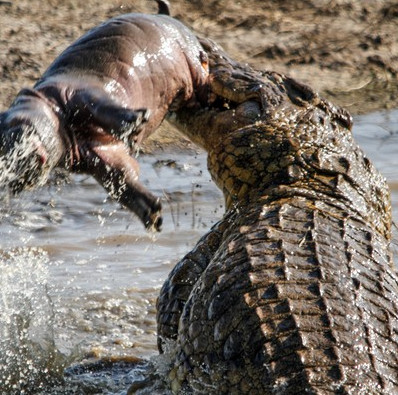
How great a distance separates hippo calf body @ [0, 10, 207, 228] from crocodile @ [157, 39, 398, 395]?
1.26 ft

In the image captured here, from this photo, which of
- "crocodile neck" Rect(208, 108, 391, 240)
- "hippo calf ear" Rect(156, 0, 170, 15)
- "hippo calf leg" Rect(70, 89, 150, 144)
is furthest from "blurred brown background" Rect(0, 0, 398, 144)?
"hippo calf leg" Rect(70, 89, 150, 144)

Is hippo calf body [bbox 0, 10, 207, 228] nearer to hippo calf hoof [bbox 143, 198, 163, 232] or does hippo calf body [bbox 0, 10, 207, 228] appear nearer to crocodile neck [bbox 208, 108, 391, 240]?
hippo calf hoof [bbox 143, 198, 163, 232]

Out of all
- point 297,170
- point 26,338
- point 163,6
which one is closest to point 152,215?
point 297,170

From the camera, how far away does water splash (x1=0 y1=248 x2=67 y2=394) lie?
4.78 meters

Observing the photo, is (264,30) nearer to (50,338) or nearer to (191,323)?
(50,338)

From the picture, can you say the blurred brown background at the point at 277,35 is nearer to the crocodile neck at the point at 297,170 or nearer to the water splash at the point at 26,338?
the water splash at the point at 26,338

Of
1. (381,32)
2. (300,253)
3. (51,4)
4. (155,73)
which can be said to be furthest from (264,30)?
(300,253)

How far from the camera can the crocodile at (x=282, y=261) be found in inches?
128

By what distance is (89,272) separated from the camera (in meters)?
6.25

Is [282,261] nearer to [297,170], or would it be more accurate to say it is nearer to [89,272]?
[297,170]

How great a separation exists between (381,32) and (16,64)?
3.67 metres

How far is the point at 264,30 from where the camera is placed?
32.7 ft

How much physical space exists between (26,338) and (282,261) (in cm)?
177

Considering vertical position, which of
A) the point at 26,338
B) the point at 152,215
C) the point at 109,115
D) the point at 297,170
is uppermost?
the point at 109,115
